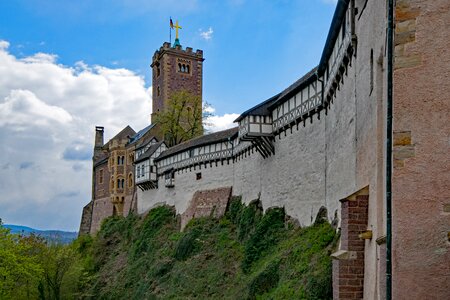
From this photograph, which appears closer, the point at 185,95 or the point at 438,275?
the point at 438,275

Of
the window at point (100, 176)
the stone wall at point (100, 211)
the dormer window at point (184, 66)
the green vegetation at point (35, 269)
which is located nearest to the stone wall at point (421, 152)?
the green vegetation at point (35, 269)

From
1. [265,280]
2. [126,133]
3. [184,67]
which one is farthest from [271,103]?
[126,133]

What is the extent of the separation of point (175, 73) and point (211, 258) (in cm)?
2950

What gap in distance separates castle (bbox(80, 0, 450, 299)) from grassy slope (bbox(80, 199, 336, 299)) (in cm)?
135

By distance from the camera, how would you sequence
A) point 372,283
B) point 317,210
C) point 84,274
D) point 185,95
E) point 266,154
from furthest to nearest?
1. point 185,95
2. point 84,274
3. point 266,154
4. point 317,210
5. point 372,283

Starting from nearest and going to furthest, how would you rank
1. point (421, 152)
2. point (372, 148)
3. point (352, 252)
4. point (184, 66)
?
point (421, 152) → point (372, 148) → point (352, 252) → point (184, 66)

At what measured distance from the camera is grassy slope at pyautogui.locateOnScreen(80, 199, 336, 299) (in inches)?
580

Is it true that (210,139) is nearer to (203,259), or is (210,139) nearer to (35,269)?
(203,259)

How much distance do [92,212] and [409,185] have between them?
50.5 metres

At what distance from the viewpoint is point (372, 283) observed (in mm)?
8688

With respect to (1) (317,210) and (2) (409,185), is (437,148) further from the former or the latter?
(1) (317,210)

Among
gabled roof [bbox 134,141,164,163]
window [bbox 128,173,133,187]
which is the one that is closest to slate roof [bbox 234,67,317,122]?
gabled roof [bbox 134,141,164,163]

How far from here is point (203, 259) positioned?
2544 cm

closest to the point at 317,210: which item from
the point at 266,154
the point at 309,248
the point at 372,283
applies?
the point at 309,248
